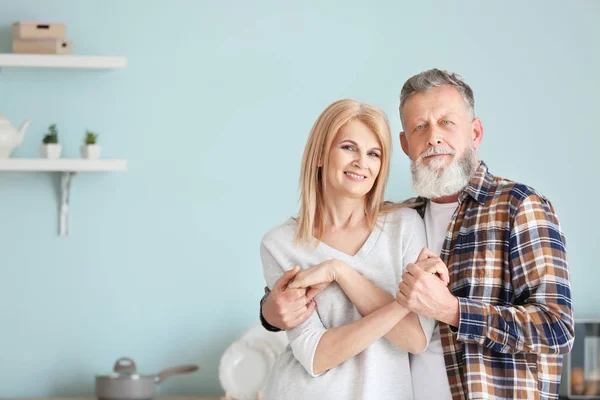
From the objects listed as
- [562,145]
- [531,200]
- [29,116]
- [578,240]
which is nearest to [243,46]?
[29,116]

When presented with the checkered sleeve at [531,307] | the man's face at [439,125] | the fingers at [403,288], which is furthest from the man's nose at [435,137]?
the fingers at [403,288]

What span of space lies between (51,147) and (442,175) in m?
1.61

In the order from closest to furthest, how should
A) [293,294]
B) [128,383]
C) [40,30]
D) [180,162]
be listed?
[293,294] → [128,383] → [40,30] → [180,162]

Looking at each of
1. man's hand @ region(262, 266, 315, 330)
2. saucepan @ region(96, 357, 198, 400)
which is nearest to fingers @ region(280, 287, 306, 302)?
man's hand @ region(262, 266, 315, 330)

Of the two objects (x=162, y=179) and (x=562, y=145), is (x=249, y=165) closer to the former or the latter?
(x=162, y=179)

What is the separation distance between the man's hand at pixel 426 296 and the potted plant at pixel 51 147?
5.55 ft

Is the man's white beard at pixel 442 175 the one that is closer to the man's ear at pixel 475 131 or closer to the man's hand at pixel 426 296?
the man's ear at pixel 475 131

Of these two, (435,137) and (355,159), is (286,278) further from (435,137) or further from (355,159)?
(435,137)

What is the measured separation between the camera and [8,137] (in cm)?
282

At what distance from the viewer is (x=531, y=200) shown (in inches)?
63.7

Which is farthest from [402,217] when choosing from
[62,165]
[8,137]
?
[8,137]

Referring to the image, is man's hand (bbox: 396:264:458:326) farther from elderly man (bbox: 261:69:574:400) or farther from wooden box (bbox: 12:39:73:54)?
wooden box (bbox: 12:39:73:54)

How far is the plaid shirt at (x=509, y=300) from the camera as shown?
1540 millimetres

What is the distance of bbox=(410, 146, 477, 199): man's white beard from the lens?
1.74 metres
